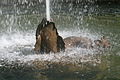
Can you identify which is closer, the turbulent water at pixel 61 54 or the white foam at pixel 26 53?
the turbulent water at pixel 61 54

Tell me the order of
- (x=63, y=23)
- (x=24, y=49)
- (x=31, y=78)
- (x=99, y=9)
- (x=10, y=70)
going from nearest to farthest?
(x=31, y=78)
(x=10, y=70)
(x=24, y=49)
(x=63, y=23)
(x=99, y=9)

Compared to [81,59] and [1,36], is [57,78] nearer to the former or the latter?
[81,59]

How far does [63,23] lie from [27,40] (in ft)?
13.9

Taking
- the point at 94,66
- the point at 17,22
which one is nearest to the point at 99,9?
the point at 17,22

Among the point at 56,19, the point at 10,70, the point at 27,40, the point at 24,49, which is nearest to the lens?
the point at 10,70

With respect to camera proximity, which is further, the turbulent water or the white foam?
the white foam

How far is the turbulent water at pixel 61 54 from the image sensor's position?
9.11 metres

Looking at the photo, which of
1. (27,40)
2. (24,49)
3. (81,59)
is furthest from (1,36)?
(81,59)

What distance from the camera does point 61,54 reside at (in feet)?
34.9

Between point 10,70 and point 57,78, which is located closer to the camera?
point 57,78

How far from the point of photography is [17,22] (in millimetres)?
17328

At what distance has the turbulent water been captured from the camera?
29.9 feet

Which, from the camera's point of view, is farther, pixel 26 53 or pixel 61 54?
pixel 26 53

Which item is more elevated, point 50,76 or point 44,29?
point 44,29
